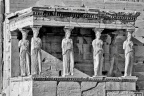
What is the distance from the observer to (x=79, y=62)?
18.7 metres

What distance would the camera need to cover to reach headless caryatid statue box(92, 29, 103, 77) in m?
17.6

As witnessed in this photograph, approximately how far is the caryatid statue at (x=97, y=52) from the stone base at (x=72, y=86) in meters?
0.25

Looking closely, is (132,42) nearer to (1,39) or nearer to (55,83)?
(55,83)

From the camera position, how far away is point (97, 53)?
694 inches

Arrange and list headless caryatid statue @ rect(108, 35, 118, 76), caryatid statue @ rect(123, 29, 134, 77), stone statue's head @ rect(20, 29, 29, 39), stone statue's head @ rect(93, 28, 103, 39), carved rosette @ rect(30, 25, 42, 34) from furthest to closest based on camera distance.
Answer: headless caryatid statue @ rect(108, 35, 118, 76), caryatid statue @ rect(123, 29, 134, 77), stone statue's head @ rect(93, 28, 103, 39), stone statue's head @ rect(20, 29, 29, 39), carved rosette @ rect(30, 25, 42, 34)

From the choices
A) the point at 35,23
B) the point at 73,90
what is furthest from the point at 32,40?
the point at 73,90

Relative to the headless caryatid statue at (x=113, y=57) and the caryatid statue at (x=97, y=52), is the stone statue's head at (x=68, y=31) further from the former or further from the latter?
the headless caryatid statue at (x=113, y=57)

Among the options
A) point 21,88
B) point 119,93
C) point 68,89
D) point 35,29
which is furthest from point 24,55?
point 119,93

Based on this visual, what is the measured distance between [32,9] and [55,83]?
208cm

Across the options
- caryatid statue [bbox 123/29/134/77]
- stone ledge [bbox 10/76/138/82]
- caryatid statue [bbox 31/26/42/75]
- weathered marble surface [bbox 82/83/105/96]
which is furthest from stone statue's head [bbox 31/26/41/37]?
caryatid statue [bbox 123/29/134/77]

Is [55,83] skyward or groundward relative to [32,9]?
groundward

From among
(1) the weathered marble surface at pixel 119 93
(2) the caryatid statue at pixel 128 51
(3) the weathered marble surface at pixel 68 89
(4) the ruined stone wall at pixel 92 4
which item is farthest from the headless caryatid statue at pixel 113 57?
(3) the weathered marble surface at pixel 68 89

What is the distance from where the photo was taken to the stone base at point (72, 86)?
17.1m

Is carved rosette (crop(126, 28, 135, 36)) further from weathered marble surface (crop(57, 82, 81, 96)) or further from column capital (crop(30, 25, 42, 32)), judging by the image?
column capital (crop(30, 25, 42, 32))
